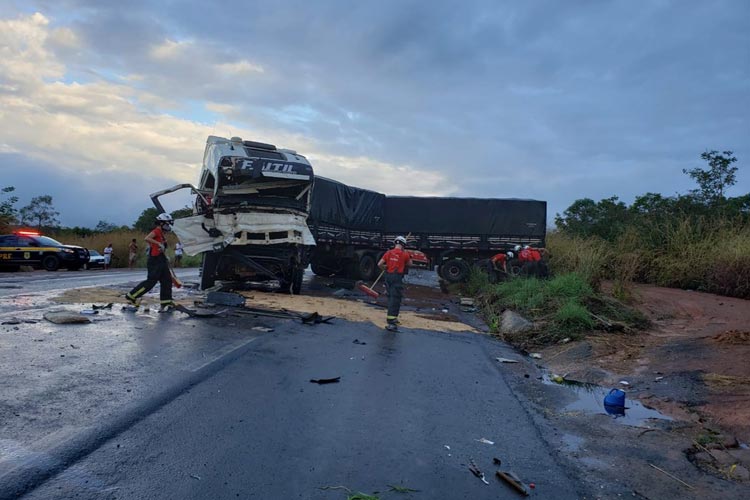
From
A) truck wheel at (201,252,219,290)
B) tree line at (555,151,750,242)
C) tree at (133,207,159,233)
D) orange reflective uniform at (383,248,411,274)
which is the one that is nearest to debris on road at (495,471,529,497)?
orange reflective uniform at (383,248,411,274)

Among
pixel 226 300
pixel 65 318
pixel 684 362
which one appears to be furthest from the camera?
pixel 226 300

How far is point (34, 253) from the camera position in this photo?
23.2m

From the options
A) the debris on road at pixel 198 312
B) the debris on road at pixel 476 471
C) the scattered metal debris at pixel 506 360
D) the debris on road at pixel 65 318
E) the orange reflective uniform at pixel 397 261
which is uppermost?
the orange reflective uniform at pixel 397 261

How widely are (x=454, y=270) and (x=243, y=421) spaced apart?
1796 cm

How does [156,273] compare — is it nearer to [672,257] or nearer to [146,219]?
[672,257]

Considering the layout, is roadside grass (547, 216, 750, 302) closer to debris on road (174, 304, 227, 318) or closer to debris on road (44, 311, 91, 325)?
debris on road (174, 304, 227, 318)

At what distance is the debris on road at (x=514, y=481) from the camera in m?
3.46

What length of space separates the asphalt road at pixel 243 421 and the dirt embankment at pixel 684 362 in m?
1.62

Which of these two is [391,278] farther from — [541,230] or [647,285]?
[541,230]

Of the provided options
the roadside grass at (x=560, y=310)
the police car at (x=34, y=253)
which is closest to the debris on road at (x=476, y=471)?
the roadside grass at (x=560, y=310)

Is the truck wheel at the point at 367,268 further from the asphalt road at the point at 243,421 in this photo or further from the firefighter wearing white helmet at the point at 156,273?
the asphalt road at the point at 243,421

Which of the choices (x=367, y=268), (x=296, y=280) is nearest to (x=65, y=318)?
(x=296, y=280)

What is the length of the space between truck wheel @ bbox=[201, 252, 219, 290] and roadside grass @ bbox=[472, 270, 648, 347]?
6057mm

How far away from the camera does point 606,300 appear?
11.2m
